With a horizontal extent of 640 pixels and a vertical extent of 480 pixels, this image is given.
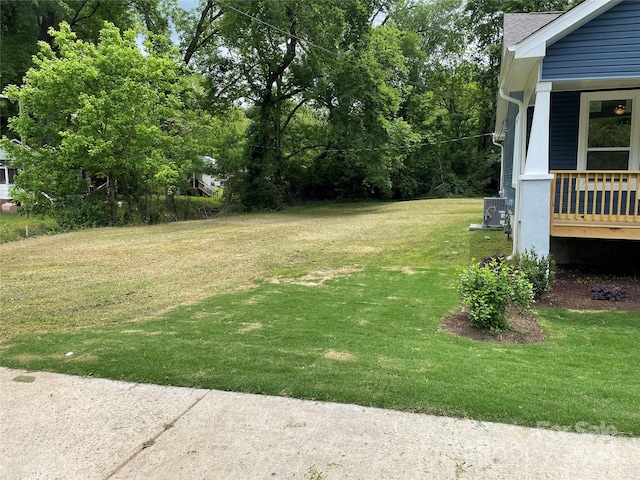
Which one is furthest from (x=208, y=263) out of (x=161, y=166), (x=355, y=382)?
Result: (x=161, y=166)

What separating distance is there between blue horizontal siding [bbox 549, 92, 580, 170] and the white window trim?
3.4 inches

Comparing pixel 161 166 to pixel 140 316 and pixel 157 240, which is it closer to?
pixel 157 240

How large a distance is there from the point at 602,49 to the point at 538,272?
3.58m

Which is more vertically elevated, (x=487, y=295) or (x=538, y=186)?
(x=538, y=186)

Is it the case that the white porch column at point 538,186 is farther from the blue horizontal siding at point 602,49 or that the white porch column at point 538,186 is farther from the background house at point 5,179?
the background house at point 5,179

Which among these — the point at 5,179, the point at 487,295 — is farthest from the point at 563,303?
the point at 5,179

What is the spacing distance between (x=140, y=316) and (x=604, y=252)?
802 cm

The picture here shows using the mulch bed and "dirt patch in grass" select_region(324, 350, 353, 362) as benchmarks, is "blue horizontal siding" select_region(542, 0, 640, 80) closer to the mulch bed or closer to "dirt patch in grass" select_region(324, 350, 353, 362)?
the mulch bed

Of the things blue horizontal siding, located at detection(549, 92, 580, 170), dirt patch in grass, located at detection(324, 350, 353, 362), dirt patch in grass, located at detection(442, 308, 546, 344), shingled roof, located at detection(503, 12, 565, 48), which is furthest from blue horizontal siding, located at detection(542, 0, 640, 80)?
dirt patch in grass, located at detection(324, 350, 353, 362)

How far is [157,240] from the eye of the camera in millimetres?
13750

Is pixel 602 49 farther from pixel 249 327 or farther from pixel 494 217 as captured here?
pixel 249 327

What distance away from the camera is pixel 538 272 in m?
6.55

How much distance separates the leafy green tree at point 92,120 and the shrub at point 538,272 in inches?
615

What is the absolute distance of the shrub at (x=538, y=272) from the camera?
6.49 meters
